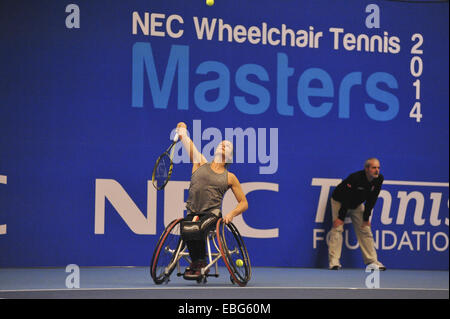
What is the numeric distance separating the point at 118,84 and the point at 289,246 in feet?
8.72

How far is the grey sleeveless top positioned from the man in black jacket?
2.51 metres

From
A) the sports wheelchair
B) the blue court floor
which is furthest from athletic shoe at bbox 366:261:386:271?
the sports wheelchair

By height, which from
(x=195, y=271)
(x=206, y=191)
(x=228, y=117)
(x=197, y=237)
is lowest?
(x=195, y=271)

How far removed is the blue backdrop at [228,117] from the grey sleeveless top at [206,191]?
6.47 ft

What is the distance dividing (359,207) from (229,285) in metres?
2.85

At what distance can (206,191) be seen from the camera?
6.66m

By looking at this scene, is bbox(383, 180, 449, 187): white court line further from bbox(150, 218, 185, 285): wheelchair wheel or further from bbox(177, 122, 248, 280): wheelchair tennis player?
bbox(150, 218, 185, 285): wheelchair wheel

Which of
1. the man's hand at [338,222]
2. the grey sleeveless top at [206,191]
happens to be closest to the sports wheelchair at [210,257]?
the grey sleeveless top at [206,191]

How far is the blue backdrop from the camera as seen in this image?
834cm

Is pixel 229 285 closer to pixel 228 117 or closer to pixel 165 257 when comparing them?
pixel 165 257

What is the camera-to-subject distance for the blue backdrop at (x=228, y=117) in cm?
834

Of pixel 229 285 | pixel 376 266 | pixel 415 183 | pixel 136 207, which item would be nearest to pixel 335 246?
pixel 376 266

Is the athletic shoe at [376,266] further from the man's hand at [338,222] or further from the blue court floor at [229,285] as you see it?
the man's hand at [338,222]

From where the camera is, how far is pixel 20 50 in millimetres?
8320
